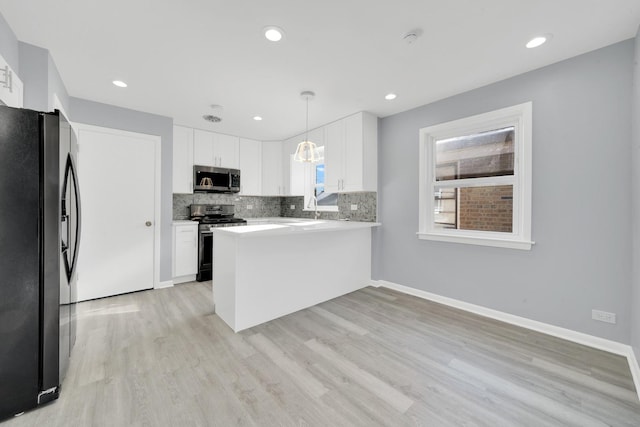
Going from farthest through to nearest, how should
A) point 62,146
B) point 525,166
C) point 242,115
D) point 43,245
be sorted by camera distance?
1. point 242,115
2. point 525,166
3. point 62,146
4. point 43,245

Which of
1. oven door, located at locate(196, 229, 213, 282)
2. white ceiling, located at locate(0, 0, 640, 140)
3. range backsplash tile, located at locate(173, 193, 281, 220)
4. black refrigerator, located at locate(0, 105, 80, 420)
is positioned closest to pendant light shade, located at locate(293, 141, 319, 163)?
white ceiling, located at locate(0, 0, 640, 140)

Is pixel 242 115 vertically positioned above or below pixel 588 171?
above

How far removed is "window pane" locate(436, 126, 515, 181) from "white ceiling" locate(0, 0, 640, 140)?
1.90 ft

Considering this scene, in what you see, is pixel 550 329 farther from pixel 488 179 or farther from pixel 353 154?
pixel 353 154

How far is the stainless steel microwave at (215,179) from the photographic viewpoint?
4.29 m

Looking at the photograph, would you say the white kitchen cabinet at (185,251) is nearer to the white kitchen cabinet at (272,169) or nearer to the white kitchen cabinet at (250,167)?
the white kitchen cabinet at (250,167)

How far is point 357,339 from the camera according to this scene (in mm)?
2318

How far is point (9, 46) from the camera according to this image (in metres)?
1.93

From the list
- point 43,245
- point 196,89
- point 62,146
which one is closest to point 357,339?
point 43,245

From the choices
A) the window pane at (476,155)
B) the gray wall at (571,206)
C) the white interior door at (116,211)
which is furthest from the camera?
the white interior door at (116,211)

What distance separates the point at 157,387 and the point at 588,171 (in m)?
3.76

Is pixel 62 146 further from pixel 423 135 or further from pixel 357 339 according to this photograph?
pixel 423 135

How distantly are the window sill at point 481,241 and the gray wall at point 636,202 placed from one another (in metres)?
0.65

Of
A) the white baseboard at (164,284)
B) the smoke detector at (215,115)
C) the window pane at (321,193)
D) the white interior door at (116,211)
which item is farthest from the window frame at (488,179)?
the white interior door at (116,211)
